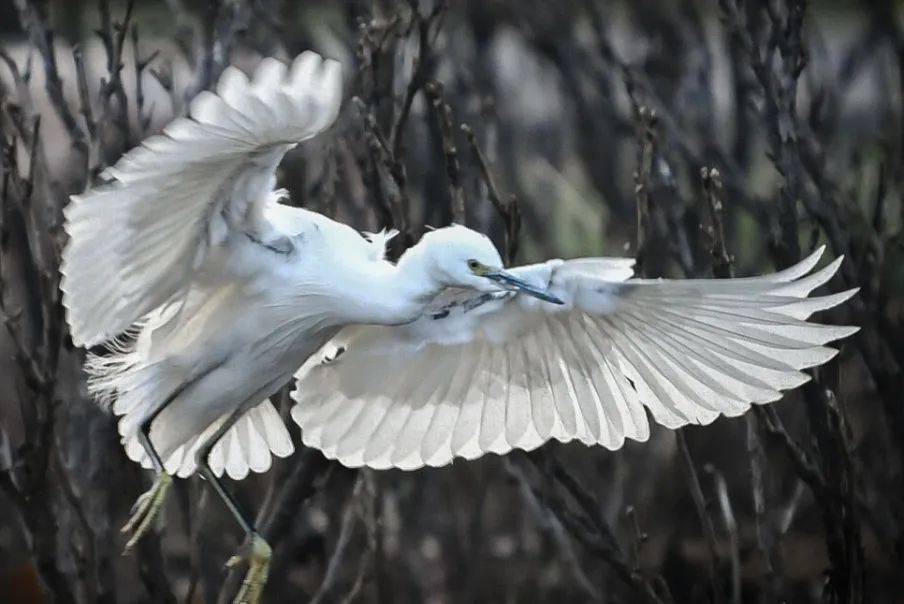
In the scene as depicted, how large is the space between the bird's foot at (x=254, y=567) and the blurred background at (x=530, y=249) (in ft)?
1.28

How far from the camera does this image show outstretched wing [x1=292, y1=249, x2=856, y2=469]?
3.75 meters

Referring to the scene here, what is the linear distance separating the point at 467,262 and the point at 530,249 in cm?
530

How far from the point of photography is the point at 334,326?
395 centimetres

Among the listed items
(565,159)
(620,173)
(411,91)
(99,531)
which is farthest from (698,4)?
(99,531)

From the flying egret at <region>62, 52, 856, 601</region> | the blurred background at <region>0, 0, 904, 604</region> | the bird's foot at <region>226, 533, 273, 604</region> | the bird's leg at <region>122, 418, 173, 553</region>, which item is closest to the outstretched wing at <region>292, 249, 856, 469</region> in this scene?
the flying egret at <region>62, 52, 856, 601</region>

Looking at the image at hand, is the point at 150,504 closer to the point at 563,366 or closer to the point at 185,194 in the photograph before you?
the point at 185,194

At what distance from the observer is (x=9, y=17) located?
9055 mm

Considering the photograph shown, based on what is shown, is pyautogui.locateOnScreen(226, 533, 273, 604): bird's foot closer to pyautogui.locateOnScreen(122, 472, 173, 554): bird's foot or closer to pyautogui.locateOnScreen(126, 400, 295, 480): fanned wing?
pyautogui.locateOnScreen(122, 472, 173, 554): bird's foot

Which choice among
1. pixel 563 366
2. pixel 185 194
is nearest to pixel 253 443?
pixel 563 366

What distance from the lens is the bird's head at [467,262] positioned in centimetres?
365

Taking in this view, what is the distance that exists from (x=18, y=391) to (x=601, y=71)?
3082 millimetres

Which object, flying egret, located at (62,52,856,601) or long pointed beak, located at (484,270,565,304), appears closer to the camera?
flying egret, located at (62,52,856,601)

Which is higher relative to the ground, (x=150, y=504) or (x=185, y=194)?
(x=185, y=194)

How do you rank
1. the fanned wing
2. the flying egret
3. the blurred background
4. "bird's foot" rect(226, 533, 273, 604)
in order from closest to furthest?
the flying egret
"bird's foot" rect(226, 533, 273, 604)
the blurred background
the fanned wing
